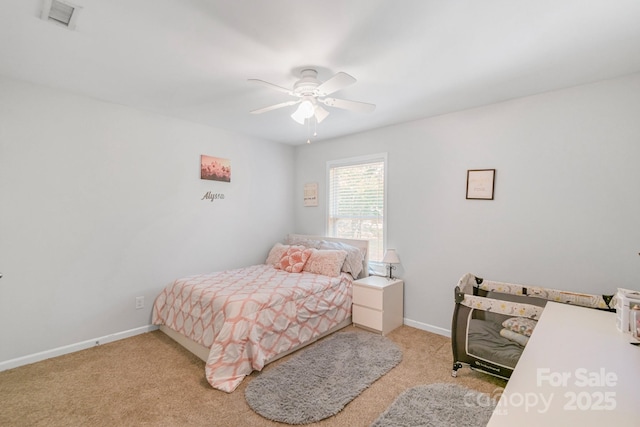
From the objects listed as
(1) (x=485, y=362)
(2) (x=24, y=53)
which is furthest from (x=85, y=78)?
(1) (x=485, y=362)

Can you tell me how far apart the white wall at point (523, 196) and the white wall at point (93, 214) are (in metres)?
2.34

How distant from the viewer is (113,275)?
2963 millimetres

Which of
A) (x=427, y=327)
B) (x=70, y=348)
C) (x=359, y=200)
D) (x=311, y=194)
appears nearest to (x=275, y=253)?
(x=311, y=194)

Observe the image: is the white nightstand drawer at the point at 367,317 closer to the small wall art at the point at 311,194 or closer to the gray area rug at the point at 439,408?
the gray area rug at the point at 439,408

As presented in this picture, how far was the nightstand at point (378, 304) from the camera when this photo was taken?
10.3ft

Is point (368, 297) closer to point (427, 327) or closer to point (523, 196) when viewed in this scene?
point (427, 327)

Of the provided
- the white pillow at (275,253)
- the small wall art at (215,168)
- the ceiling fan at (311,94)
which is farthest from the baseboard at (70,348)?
the ceiling fan at (311,94)

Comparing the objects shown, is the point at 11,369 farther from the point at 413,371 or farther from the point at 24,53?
the point at 413,371

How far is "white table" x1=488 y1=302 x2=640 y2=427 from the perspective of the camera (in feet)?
2.72

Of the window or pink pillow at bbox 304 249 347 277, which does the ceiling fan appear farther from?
pink pillow at bbox 304 249 347 277

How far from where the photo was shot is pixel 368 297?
3.25m

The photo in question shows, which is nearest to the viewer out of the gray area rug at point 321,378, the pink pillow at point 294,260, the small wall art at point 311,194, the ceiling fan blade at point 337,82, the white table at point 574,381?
the white table at point 574,381

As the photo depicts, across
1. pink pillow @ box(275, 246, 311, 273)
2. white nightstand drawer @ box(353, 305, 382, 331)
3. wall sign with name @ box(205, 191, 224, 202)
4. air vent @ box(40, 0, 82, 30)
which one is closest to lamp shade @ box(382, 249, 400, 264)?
white nightstand drawer @ box(353, 305, 382, 331)

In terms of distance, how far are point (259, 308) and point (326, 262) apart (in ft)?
3.97
